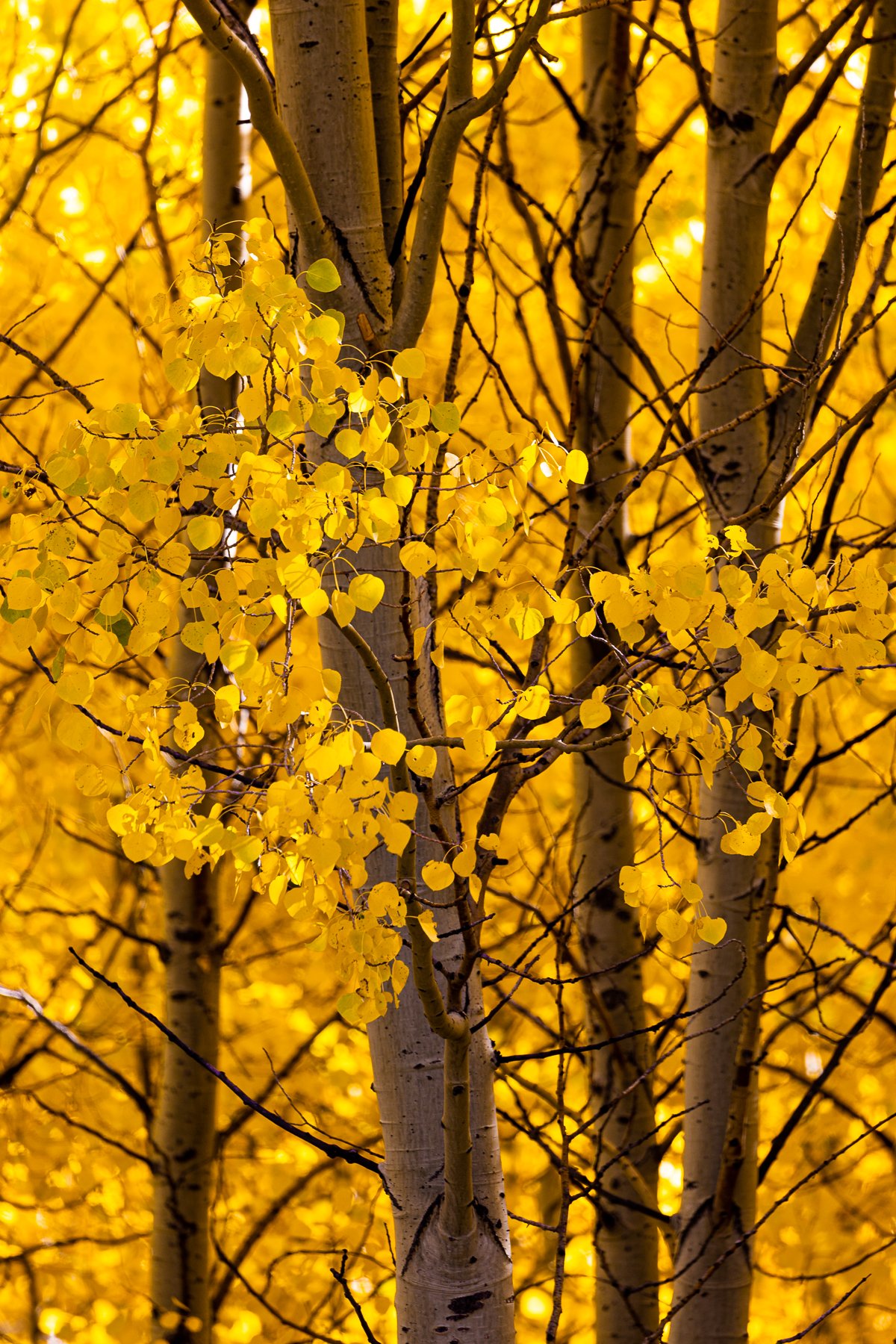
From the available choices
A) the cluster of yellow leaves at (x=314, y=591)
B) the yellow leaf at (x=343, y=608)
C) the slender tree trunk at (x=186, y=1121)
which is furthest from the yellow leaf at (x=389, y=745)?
the slender tree trunk at (x=186, y=1121)

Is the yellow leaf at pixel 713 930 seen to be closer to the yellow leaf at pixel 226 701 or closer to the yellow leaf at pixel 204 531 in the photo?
the yellow leaf at pixel 226 701

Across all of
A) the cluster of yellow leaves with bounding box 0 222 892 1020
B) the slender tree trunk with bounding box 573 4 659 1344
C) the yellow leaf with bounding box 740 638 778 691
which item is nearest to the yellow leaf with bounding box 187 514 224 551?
the cluster of yellow leaves with bounding box 0 222 892 1020

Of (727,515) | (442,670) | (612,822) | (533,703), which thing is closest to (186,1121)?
(442,670)

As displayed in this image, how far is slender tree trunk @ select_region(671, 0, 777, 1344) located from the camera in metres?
2.33

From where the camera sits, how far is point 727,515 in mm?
2391

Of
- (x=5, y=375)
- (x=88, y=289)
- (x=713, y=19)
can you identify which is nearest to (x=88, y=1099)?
(x=5, y=375)

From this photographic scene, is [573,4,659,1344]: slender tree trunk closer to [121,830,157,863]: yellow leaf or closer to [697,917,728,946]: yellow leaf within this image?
[697,917,728,946]: yellow leaf

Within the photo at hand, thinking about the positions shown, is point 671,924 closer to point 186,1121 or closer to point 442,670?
point 442,670

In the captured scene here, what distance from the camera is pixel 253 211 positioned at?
15.9ft

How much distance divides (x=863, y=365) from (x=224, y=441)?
5.10 m

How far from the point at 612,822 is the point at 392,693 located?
159 centimetres

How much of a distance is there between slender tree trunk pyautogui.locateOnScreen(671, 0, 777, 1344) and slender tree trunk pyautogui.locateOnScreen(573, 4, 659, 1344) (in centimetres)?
53

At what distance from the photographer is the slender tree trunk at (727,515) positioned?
91.8 inches

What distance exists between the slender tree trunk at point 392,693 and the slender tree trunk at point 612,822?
132 centimetres
